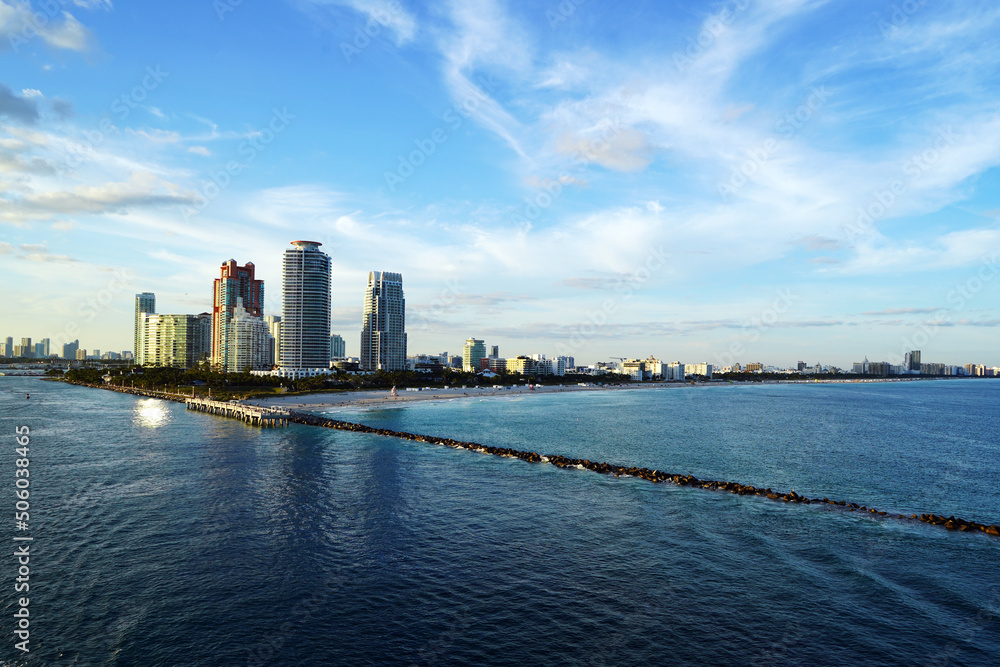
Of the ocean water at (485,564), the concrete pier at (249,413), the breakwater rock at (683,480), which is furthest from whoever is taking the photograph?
the concrete pier at (249,413)

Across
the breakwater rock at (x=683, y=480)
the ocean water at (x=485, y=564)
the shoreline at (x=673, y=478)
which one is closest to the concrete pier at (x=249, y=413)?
the shoreline at (x=673, y=478)

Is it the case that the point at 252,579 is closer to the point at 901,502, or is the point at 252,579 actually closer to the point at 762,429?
the point at 901,502

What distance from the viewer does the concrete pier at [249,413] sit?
81.8 m

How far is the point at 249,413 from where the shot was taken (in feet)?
283

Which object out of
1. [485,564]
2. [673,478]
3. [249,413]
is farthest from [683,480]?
[249,413]

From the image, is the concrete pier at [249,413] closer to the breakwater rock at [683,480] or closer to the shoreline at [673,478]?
the shoreline at [673,478]

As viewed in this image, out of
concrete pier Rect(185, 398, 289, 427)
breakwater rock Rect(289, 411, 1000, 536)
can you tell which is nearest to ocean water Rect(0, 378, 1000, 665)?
breakwater rock Rect(289, 411, 1000, 536)

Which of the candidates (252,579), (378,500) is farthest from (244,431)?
(252,579)

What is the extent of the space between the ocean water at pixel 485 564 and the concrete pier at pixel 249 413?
25715 mm

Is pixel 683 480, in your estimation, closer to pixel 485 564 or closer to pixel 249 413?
pixel 485 564

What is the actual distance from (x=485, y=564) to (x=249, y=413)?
72.3m

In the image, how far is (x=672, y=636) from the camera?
20.0 meters

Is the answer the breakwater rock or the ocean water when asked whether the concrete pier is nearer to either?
the breakwater rock

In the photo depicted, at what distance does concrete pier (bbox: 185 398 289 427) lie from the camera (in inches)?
3221
